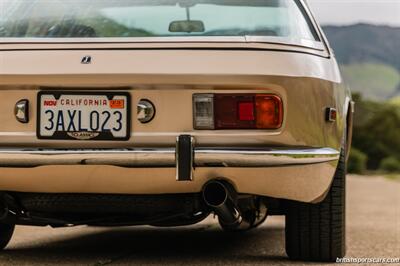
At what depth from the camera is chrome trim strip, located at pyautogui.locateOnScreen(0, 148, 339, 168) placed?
378cm

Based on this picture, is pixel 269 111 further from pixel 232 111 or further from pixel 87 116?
pixel 87 116

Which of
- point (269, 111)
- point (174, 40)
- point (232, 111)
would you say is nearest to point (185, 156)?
point (232, 111)

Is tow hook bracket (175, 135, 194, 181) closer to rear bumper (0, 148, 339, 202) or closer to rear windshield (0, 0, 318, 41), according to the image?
rear bumper (0, 148, 339, 202)

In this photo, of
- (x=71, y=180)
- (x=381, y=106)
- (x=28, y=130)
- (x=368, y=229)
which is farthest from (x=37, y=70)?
(x=381, y=106)

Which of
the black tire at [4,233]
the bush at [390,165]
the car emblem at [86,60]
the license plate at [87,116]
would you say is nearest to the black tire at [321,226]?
the license plate at [87,116]

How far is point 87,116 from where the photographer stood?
3844 mm

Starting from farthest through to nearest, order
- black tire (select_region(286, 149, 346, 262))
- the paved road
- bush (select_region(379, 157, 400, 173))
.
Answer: bush (select_region(379, 157, 400, 173)) → the paved road → black tire (select_region(286, 149, 346, 262))

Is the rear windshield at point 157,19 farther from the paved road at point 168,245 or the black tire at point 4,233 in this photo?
the black tire at point 4,233

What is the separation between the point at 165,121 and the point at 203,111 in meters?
0.17

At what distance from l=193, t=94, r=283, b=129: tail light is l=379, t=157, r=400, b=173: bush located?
10306 centimetres

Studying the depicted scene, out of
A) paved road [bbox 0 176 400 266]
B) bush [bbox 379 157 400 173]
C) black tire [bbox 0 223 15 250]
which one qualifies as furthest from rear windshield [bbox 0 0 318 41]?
bush [bbox 379 157 400 173]

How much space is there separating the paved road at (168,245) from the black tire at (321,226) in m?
0.11

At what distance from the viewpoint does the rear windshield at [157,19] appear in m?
4.18

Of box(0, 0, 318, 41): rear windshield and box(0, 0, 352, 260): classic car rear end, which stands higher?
box(0, 0, 318, 41): rear windshield
